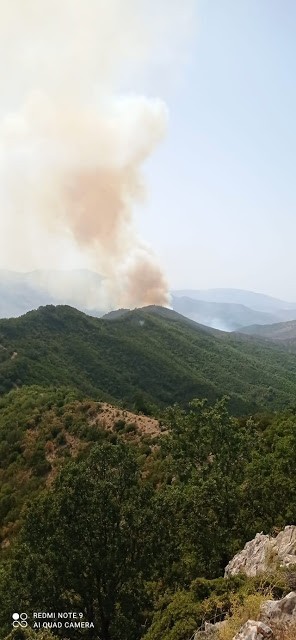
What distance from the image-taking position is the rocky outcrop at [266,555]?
18.9 meters

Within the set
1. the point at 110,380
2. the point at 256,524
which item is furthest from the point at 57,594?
the point at 110,380

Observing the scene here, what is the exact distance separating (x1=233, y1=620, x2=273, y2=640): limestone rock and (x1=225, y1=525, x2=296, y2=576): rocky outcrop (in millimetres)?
5968

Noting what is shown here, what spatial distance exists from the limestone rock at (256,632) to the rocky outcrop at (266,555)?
5968 mm

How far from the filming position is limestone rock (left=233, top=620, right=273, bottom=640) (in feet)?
39.1

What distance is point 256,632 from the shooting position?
11977mm

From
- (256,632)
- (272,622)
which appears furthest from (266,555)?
(256,632)

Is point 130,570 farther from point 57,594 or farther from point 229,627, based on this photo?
point 229,627

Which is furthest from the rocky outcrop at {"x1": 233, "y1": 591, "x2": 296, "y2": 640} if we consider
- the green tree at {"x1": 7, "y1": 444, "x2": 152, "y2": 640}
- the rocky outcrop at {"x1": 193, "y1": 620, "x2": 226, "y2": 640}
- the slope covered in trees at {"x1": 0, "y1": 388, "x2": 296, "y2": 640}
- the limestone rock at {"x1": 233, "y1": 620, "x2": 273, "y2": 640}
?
the green tree at {"x1": 7, "y1": 444, "x2": 152, "y2": 640}

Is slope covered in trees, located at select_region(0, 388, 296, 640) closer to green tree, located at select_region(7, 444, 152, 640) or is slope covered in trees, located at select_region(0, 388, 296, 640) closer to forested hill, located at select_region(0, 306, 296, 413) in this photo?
green tree, located at select_region(7, 444, 152, 640)

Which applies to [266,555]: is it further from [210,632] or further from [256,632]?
[256,632]

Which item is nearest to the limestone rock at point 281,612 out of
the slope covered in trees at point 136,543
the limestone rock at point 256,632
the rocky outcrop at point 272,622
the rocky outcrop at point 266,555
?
the rocky outcrop at point 272,622

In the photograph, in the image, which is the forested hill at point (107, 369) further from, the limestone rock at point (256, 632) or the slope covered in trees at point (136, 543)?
the limestone rock at point (256, 632)

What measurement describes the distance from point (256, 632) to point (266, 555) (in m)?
8.74

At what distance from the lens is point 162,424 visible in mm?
62531
